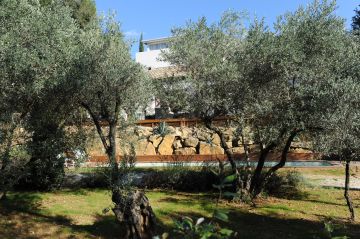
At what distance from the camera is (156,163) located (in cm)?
2452

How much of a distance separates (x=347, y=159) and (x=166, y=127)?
16.5 m

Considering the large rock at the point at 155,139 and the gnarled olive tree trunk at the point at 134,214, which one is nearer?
the gnarled olive tree trunk at the point at 134,214

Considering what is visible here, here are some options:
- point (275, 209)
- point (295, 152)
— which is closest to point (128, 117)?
point (275, 209)

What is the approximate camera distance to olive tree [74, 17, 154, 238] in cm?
903

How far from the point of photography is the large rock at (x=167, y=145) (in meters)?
27.3

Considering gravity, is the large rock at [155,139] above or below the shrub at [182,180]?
above

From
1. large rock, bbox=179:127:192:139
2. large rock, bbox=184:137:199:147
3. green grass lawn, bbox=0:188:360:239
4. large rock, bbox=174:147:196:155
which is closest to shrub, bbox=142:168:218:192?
green grass lawn, bbox=0:188:360:239

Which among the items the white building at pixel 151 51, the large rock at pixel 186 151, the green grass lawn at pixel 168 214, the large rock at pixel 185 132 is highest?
the white building at pixel 151 51

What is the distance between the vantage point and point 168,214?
12531 millimetres

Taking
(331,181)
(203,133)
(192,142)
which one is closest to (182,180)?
(203,133)

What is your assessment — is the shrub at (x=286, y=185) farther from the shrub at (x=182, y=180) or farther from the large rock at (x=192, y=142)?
the large rock at (x=192, y=142)

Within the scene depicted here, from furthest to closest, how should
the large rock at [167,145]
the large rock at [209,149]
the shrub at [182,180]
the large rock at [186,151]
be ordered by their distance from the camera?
the large rock at [167,145] < the large rock at [186,151] < the large rock at [209,149] < the shrub at [182,180]

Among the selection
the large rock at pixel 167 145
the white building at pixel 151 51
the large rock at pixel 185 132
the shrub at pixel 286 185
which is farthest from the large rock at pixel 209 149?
the white building at pixel 151 51

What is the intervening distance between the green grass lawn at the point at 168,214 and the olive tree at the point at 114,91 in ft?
4.26
